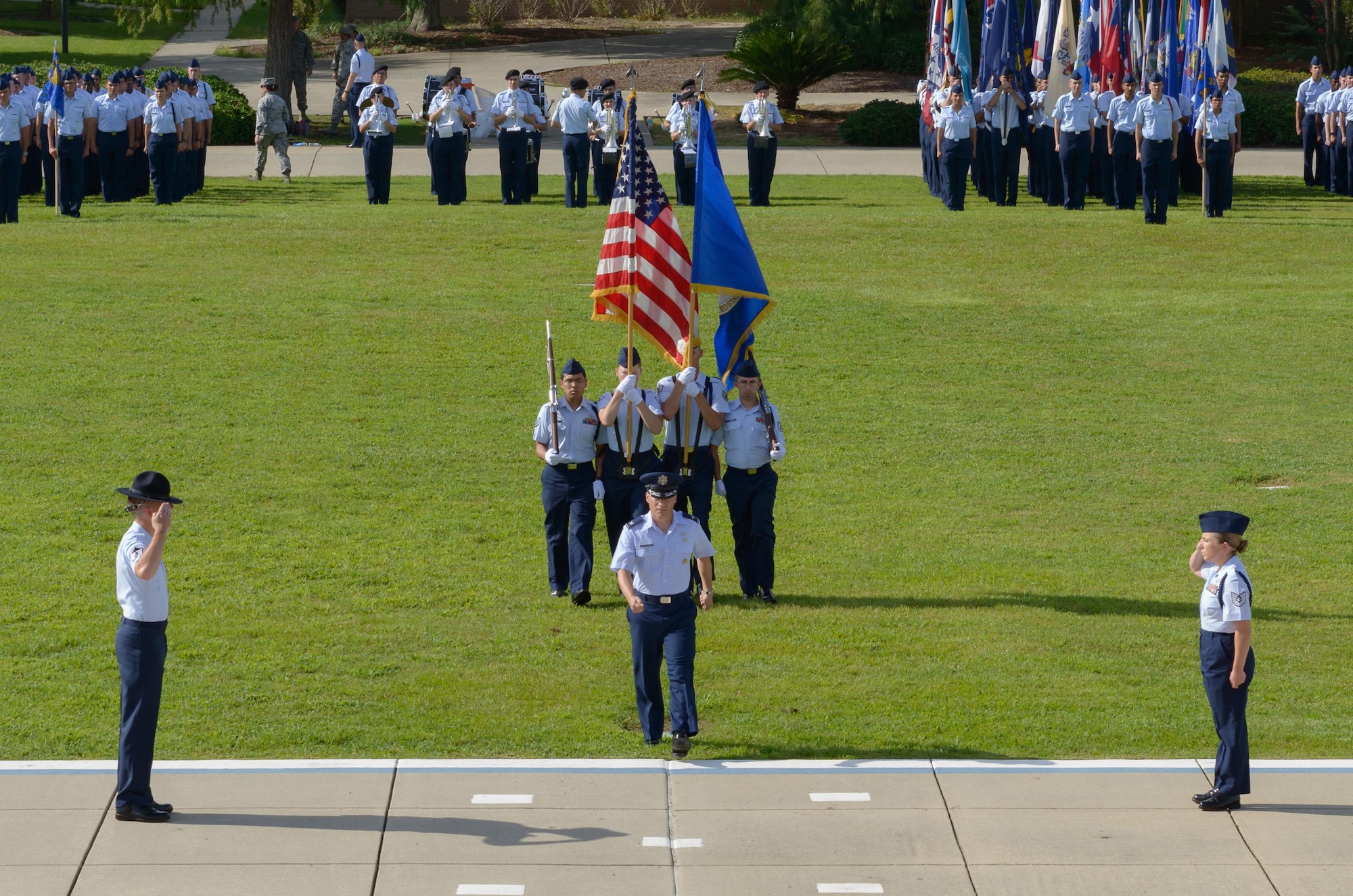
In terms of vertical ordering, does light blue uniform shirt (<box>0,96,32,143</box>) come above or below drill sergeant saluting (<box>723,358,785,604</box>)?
above

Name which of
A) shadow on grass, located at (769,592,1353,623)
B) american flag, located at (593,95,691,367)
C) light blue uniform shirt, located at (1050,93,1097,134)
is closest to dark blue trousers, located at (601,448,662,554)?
american flag, located at (593,95,691,367)

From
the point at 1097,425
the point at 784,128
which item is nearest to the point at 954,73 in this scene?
the point at 784,128

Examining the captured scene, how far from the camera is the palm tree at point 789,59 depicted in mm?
39062

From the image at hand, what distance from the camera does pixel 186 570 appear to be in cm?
1319

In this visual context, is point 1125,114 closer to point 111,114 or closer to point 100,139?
point 111,114

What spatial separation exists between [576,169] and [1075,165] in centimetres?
789

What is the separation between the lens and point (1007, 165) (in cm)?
2802

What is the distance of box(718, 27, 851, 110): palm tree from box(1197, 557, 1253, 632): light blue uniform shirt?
31683mm

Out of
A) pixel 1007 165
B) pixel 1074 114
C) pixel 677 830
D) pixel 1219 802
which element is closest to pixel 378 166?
pixel 1007 165

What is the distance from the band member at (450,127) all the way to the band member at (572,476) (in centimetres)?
1454

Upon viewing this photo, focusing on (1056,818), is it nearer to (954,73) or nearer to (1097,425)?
(1097,425)

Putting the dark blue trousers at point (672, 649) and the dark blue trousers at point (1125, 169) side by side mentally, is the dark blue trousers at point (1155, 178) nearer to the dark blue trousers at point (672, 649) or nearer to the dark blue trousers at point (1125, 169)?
the dark blue trousers at point (1125, 169)

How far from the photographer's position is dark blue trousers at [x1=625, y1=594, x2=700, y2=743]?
31.7 feet

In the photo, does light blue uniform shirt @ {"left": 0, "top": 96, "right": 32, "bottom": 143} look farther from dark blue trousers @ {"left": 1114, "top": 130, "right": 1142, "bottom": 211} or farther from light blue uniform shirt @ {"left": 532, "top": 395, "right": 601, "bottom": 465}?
dark blue trousers @ {"left": 1114, "top": 130, "right": 1142, "bottom": 211}
